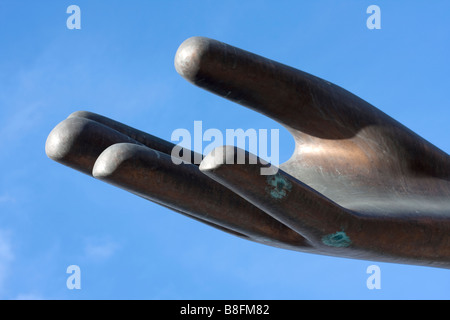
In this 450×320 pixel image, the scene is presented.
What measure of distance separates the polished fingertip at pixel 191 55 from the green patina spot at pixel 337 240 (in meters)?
0.98

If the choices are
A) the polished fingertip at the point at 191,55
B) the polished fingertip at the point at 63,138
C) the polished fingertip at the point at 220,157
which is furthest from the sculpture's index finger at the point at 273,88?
the polished fingertip at the point at 220,157

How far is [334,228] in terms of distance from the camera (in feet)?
10.1

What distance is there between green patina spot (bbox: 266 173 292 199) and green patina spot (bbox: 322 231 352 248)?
472 millimetres

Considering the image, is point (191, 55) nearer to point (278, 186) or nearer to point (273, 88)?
point (273, 88)

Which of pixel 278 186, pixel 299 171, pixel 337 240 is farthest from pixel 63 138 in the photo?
pixel 299 171

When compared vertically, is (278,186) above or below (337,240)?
above

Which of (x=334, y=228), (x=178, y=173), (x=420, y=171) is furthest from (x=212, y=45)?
(x=420, y=171)

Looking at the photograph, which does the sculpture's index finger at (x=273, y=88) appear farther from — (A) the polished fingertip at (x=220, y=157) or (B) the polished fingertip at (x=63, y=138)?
(A) the polished fingertip at (x=220, y=157)

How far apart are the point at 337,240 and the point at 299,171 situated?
0.76 metres

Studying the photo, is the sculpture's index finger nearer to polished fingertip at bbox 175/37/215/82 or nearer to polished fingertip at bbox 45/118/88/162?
polished fingertip at bbox 175/37/215/82

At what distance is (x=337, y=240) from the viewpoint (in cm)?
318

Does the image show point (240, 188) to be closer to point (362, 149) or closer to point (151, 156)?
point (151, 156)

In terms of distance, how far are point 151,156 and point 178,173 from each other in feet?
0.47

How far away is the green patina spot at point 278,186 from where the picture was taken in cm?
268
